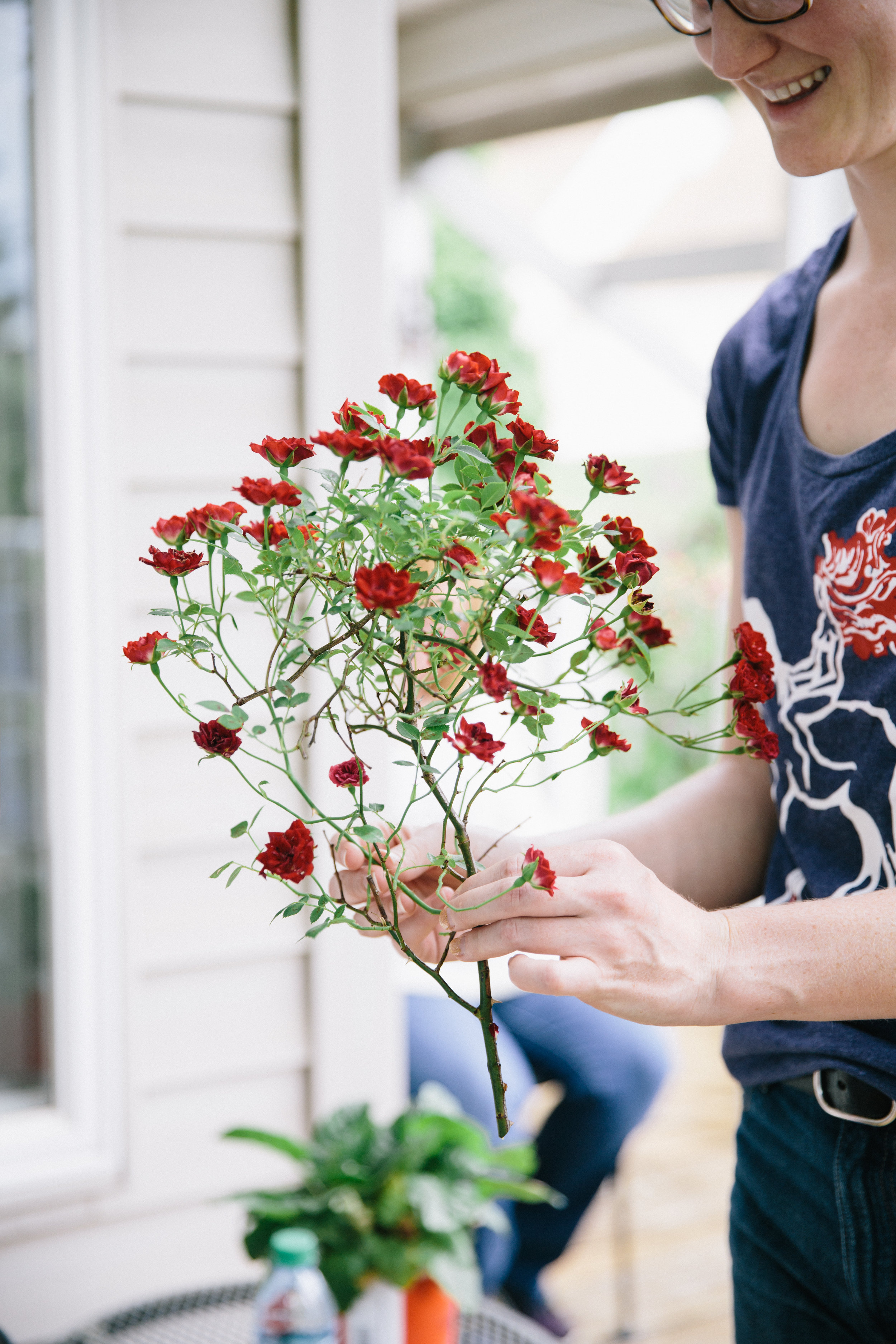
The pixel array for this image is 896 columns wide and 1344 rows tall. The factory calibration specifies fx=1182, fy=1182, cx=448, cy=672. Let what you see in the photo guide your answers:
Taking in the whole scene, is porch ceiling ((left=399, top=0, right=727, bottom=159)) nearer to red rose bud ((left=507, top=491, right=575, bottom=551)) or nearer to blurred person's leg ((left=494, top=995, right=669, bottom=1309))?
blurred person's leg ((left=494, top=995, right=669, bottom=1309))

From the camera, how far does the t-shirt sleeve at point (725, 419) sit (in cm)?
90

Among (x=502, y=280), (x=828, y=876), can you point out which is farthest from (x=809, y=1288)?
(x=502, y=280)

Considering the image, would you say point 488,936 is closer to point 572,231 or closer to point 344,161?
point 344,161

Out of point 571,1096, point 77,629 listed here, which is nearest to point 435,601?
point 77,629

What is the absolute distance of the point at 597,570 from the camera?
0.56 m

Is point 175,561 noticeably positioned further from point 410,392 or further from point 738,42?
point 738,42

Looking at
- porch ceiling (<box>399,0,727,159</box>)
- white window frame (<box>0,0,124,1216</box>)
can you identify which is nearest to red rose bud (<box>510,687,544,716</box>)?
white window frame (<box>0,0,124,1216</box>)

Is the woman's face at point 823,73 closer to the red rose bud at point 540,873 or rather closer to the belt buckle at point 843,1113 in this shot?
the red rose bud at point 540,873

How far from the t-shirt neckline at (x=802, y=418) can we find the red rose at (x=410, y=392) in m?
0.32

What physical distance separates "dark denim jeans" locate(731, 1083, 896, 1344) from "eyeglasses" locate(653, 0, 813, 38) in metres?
0.66

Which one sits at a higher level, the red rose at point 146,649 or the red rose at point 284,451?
the red rose at point 284,451

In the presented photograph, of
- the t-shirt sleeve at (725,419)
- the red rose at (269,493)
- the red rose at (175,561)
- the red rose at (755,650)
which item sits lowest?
the red rose at (755,650)

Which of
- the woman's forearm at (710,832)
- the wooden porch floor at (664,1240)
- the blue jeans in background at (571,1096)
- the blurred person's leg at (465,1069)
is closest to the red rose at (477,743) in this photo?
the woman's forearm at (710,832)

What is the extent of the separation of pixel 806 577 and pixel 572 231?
539 centimetres
